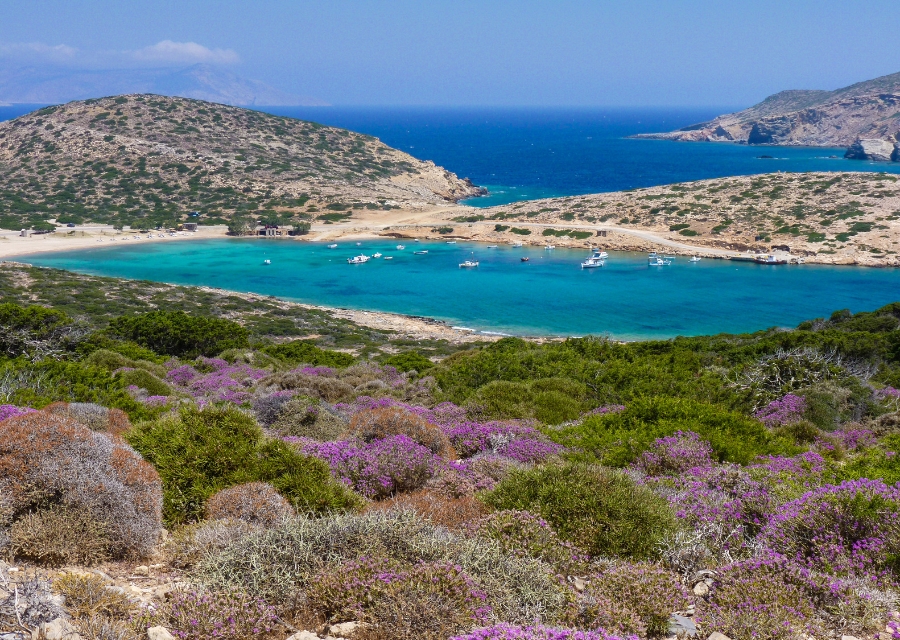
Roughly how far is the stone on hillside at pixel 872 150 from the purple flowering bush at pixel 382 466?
556 feet

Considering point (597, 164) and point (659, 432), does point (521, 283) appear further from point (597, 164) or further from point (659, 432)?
point (597, 164)

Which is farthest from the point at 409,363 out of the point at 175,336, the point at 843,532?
the point at 843,532

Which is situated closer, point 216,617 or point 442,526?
point 216,617

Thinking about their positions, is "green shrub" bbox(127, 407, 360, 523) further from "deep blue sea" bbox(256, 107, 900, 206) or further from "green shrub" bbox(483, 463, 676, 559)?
"deep blue sea" bbox(256, 107, 900, 206)

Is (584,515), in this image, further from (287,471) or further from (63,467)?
(63,467)

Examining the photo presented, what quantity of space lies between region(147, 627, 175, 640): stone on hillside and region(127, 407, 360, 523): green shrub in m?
2.04

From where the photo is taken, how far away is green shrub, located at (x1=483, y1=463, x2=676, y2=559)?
580 centimetres

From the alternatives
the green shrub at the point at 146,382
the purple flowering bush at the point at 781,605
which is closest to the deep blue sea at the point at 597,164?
the green shrub at the point at 146,382


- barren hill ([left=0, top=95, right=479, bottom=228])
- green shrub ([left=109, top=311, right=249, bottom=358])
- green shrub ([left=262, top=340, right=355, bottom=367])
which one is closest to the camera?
green shrub ([left=262, top=340, right=355, bottom=367])

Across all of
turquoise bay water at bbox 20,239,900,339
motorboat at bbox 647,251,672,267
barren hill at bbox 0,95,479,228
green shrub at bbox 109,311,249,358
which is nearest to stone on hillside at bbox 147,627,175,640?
green shrub at bbox 109,311,249,358

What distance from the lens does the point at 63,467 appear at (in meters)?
5.64

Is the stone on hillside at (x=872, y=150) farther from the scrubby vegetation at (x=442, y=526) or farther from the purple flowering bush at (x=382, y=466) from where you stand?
the purple flowering bush at (x=382, y=466)

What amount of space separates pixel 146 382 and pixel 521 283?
4422 centimetres

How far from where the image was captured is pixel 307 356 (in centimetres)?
2511
